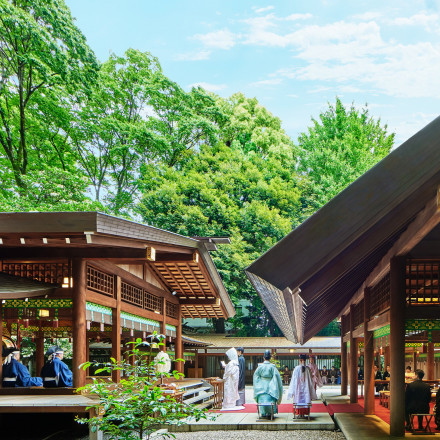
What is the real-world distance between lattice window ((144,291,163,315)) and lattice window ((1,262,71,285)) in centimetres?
470

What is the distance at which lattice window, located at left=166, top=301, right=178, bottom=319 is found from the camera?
65.1 ft

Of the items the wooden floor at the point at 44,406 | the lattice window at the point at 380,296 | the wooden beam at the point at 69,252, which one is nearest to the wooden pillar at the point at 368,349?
the lattice window at the point at 380,296

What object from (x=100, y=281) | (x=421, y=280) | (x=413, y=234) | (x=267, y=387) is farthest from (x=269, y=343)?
(x=413, y=234)

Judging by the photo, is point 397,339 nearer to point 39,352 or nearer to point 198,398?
point 198,398

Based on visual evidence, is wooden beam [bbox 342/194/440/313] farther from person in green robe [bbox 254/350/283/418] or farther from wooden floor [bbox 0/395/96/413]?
wooden floor [bbox 0/395/96/413]

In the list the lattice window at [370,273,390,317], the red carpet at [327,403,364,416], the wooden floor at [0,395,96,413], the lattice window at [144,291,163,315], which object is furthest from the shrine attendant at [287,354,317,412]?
the wooden floor at [0,395,96,413]

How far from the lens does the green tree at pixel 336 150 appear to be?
36781mm

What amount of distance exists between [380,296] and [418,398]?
5.85ft

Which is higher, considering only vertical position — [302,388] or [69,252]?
[69,252]

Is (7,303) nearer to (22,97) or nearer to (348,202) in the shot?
(348,202)

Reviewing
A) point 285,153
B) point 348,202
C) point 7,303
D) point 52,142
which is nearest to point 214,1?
point 285,153

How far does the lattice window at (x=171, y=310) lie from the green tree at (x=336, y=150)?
16892mm

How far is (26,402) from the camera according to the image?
952cm

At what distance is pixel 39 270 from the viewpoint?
39.0ft
